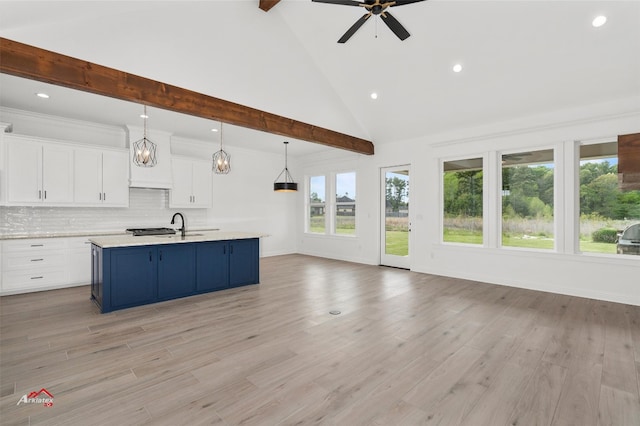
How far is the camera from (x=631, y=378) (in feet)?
7.78

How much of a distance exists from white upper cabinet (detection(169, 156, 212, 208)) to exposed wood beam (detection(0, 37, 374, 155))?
2532mm

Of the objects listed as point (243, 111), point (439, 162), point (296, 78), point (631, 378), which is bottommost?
point (631, 378)

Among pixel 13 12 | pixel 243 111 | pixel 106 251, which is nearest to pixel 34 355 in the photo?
pixel 106 251

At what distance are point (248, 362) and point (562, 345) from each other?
9.99ft

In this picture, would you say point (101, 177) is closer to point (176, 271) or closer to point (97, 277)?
point (97, 277)

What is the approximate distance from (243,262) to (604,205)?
5.78 m

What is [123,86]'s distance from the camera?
3480 mm

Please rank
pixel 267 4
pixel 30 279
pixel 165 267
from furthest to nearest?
pixel 30 279, pixel 165 267, pixel 267 4

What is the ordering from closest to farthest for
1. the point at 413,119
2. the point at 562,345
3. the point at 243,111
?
1. the point at 562,345
2. the point at 243,111
3. the point at 413,119

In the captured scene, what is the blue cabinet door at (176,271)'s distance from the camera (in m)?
4.28

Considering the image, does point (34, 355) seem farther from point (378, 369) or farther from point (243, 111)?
point (243, 111)

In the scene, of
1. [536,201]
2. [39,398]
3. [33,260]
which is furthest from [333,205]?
[39,398]

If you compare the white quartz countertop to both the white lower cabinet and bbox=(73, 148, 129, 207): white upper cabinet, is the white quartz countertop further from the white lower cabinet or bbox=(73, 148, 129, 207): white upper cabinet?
bbox=(73, 148, 129, 207): white upper cabinet

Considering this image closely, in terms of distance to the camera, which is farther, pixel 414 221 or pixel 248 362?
pixel 414 221
